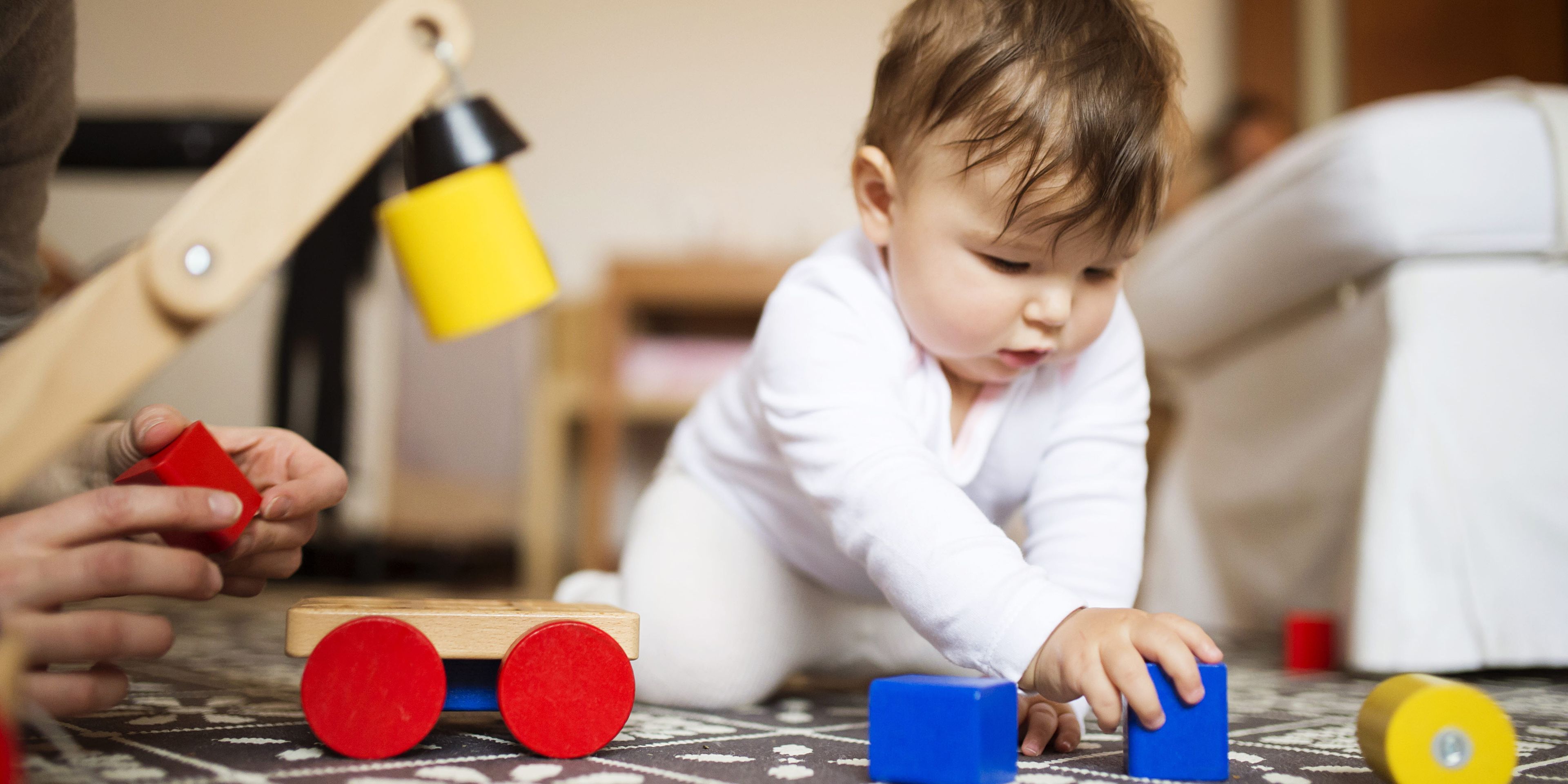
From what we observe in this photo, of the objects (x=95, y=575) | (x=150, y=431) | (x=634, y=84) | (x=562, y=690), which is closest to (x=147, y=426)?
(x=150, y=431)

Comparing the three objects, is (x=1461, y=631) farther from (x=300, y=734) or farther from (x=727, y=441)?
(x=300, y=734)

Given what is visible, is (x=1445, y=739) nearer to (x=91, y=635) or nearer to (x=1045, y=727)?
(x=1045, y=727)

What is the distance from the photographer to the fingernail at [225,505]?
0.49 meters

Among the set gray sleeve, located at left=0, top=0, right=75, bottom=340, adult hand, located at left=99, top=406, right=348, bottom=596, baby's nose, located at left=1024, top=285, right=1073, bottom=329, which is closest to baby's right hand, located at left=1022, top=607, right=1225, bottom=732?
baby's nose, located at left=1024, top=285, right=1073, bottom=329

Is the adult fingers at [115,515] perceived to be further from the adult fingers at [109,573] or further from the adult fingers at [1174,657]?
the adult fingers at [1174,657]

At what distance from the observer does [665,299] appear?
93.6 inches

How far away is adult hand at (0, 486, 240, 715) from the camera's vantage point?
45 cm

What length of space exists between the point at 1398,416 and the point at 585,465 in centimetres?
205

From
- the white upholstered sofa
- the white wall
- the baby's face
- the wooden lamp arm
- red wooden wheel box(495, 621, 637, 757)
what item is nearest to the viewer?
the wooden lamp arm

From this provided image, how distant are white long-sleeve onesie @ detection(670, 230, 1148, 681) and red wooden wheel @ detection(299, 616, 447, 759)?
240mm

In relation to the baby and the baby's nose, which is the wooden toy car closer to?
the baby

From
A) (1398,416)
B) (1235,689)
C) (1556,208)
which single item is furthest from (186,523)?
(1556,208)

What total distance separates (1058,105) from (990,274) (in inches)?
4.0

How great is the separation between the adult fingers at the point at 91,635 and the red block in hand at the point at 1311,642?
935mm
